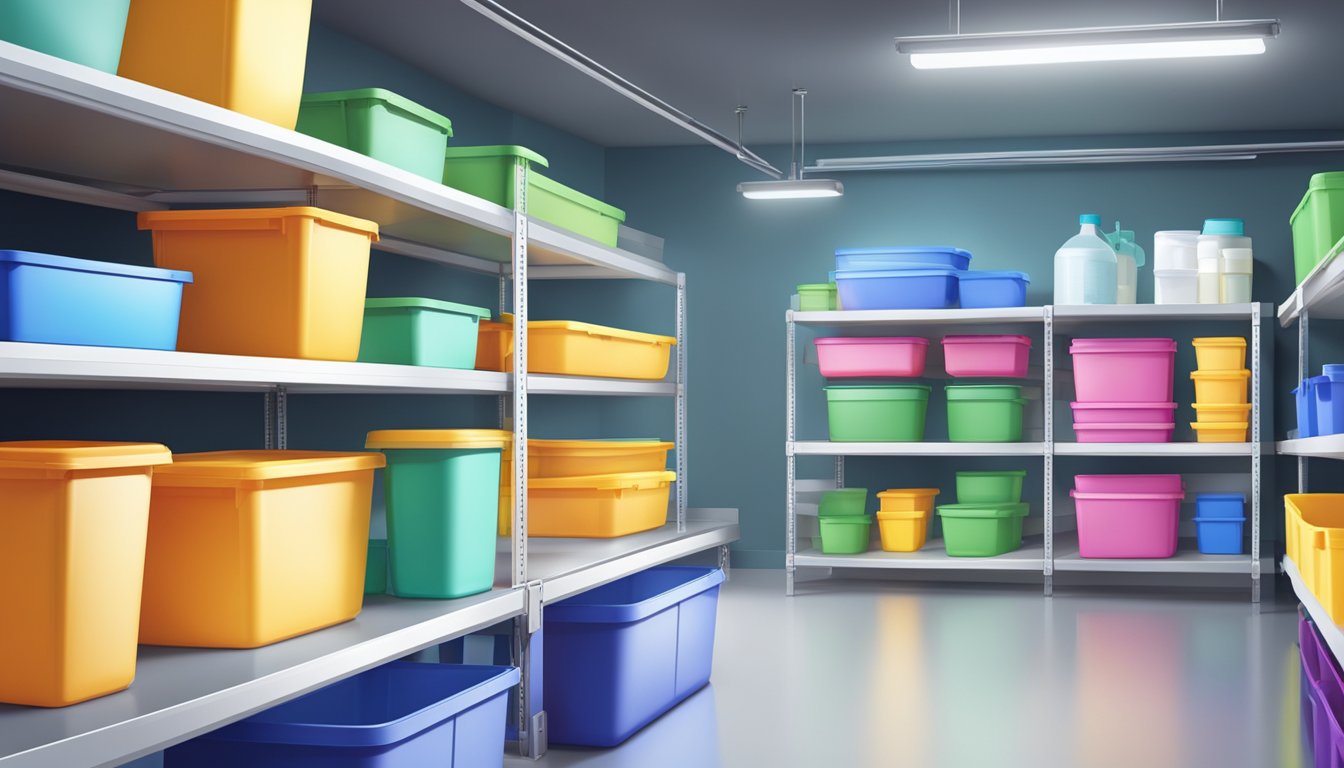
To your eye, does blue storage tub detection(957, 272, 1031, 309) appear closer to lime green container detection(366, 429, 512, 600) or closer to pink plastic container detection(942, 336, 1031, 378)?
pink plastic container detection(942, 336, 1031, 378)

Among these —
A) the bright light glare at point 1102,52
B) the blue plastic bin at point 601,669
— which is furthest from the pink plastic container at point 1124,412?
the blue plastic bin at point 601,669

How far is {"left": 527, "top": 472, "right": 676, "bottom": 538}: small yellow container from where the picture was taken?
5.17 meters

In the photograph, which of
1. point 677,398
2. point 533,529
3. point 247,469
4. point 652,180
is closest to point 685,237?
point 652,180

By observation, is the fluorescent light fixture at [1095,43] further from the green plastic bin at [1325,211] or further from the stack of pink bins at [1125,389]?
the stack of pink bins at [1125,389]

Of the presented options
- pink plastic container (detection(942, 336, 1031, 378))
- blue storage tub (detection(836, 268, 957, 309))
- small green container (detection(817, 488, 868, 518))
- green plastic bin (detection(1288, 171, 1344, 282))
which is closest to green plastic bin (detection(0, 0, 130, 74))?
green plastic bin (detection(1288, 171, 1344, 282))

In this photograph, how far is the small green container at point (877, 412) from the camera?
7.54m

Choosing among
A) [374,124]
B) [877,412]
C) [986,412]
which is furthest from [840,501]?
[374,124]

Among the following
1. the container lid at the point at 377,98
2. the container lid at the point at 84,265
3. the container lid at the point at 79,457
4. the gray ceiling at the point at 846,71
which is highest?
the gray ceiling at the point at 846,71

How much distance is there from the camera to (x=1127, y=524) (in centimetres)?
728

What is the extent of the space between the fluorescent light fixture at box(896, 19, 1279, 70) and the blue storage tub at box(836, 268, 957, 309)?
279cm

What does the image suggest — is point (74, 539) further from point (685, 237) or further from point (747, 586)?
point (685, 237)

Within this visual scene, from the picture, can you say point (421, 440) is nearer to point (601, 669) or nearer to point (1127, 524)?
point (601, 669)

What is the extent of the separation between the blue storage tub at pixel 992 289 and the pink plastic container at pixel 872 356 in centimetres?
40

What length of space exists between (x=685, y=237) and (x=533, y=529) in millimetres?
4190
